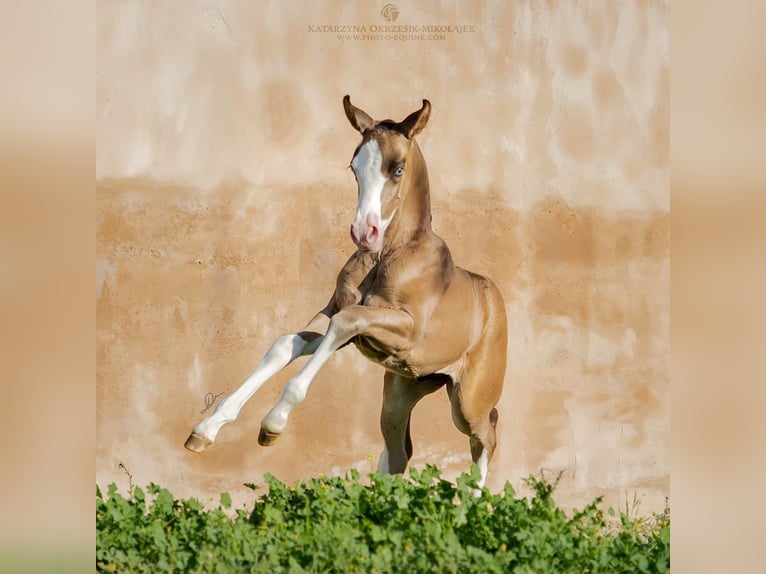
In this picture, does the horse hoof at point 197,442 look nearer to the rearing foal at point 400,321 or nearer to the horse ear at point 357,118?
the rearing foal at point 400,321

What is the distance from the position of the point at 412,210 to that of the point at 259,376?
1.16 metres

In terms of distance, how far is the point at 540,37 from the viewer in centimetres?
689

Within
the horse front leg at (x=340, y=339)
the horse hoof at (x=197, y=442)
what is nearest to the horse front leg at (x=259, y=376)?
the horse hoof at (x=197, y=442)

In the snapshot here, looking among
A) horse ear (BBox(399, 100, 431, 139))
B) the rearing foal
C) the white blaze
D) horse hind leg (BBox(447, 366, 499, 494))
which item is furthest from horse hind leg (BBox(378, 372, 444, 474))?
horse ear (BBox(399, 100, 431, 139))

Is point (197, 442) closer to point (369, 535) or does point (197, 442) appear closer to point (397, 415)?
point (369, 535)

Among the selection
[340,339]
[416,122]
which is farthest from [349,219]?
[340,339]

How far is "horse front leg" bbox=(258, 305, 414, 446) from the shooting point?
5.56m

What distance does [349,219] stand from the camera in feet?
23.3

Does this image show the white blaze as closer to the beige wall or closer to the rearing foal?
the rearing foal

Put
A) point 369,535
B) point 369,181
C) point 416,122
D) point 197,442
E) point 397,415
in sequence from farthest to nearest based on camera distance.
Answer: point 397,415, point 416,122, point 369,181, point 369,535, point 197,442

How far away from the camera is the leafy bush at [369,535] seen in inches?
215

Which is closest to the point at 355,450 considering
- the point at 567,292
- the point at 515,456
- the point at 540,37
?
the point at 515,456
